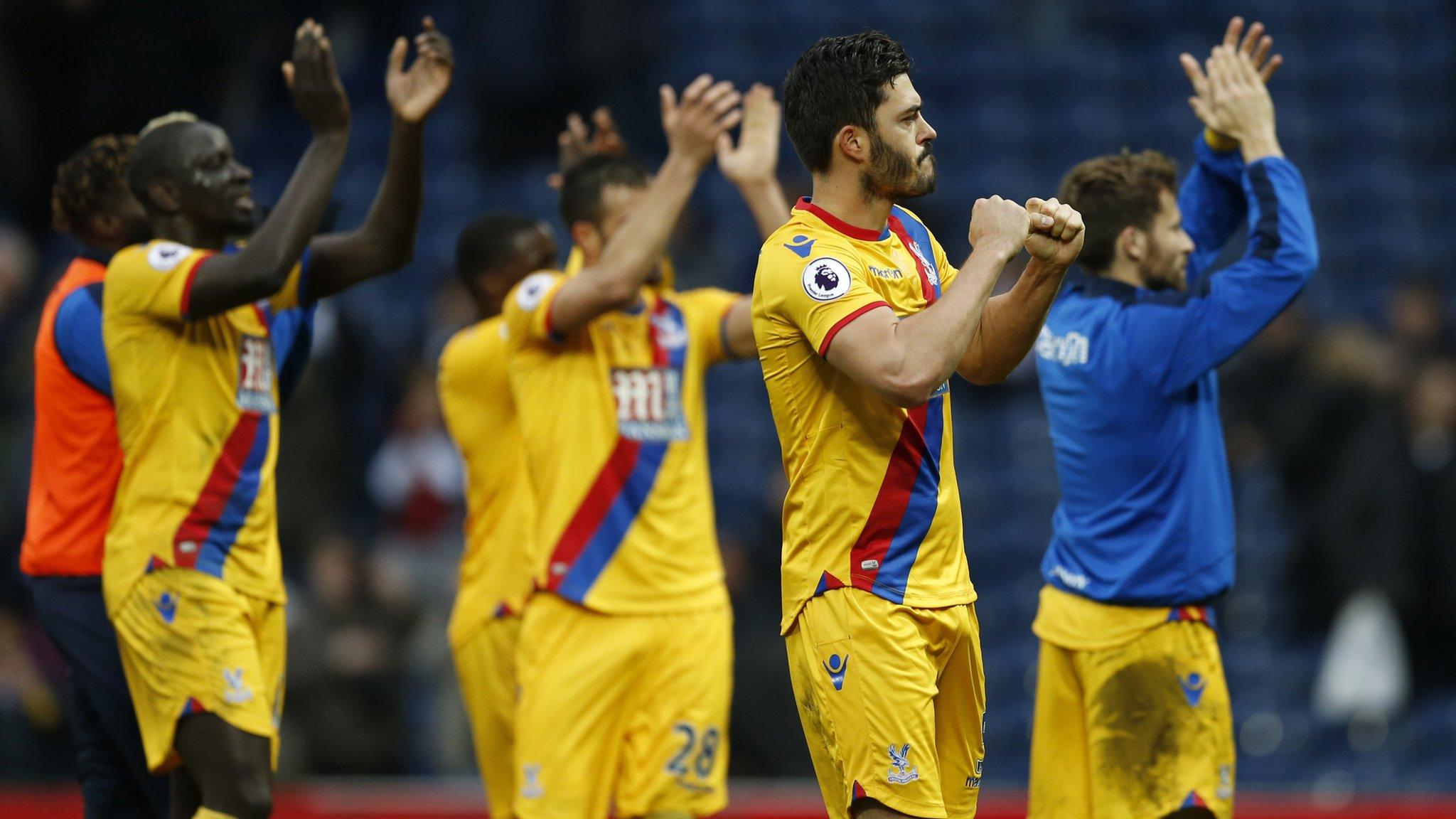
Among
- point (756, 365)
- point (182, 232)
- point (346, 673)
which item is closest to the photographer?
point (182, 232)

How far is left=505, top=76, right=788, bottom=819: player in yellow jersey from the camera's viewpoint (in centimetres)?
605

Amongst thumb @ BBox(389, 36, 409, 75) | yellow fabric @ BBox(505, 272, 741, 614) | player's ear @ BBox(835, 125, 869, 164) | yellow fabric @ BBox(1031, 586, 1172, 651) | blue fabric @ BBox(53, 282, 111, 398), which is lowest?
yellow fabric @ BBox(1031, 586, 1172, 651)

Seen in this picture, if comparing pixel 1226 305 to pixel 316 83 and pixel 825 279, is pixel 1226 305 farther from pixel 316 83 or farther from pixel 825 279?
pixel 316 83

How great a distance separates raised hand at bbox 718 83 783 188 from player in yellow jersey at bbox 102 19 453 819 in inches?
52.4

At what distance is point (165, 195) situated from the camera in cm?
553

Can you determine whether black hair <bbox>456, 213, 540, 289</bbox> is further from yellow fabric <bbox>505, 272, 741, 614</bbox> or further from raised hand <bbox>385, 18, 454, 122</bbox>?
raised hand <bbox>385, 18, 454, 122</bbox>

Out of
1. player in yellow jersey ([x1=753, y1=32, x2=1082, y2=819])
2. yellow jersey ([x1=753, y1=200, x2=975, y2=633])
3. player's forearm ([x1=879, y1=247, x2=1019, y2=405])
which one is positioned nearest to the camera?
player's forearm ([x1=879, y1=247, x2=1019, y2=405])

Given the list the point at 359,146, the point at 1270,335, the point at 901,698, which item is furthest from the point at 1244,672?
the point at 359,146

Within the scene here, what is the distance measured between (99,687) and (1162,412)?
3.51 meters

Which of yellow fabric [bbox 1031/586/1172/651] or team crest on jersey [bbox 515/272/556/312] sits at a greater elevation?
team crest on jersey [bbox 515/272/556/312]

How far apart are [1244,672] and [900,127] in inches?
264

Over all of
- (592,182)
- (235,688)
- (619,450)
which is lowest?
(235,688)

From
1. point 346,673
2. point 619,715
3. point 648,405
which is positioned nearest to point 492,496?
point 648,405

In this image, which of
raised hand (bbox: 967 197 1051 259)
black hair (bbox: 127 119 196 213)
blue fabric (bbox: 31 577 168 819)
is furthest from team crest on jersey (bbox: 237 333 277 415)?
raised hand (bbox: 967 197 1051 259)
